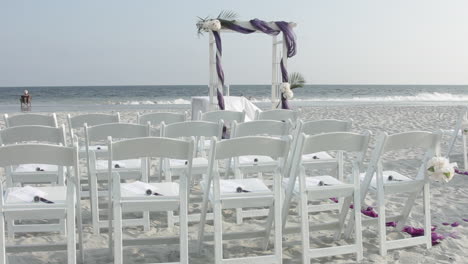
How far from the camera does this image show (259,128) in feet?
11.5

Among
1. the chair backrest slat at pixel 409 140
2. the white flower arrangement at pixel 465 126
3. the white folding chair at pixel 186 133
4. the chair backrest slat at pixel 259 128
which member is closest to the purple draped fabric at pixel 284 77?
the white flower arrangement at pixel 465 126

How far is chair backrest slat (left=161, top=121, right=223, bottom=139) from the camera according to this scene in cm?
327

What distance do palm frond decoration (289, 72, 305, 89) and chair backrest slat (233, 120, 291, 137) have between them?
216 inches

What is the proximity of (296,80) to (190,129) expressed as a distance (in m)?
6.03

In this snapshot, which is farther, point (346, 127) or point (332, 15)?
point (332, 15)

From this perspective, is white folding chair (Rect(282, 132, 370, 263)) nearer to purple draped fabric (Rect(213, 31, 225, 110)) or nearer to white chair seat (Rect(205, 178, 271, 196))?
white chair seat (Rect(205, 178, 271, 196))

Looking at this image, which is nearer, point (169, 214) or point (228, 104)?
point (169, 214)

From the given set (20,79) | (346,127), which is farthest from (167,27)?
(346,127)

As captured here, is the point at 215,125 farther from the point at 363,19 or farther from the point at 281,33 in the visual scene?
the point at 363,19

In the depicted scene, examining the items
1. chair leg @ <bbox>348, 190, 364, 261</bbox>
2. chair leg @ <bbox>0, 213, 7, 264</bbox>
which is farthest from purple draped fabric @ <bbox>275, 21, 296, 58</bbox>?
chair leg @ <bbox>0, 213, 7, 264</bbox>

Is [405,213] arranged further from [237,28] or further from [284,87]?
[237,28]

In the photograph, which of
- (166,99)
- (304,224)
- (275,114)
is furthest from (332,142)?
(166,99)

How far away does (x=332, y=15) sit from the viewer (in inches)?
663

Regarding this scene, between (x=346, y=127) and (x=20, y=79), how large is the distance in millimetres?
33974
